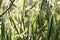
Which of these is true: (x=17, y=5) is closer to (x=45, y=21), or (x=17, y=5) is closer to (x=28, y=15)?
(x=28, y=15)

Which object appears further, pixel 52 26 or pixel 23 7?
pixel 23 7

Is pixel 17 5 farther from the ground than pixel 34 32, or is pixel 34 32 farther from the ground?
pixel 17 5

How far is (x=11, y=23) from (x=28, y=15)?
0.13 metres

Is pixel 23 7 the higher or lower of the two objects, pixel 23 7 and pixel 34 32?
the higher

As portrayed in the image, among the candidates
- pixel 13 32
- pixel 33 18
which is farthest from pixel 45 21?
pixel 13 32

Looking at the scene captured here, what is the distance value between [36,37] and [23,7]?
21cm

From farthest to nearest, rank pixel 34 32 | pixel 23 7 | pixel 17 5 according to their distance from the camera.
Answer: pixel 17 5
pixel 23 7
pixel 34 32

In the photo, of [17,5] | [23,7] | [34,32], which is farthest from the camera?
[17,5]

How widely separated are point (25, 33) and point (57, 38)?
0.17 meters

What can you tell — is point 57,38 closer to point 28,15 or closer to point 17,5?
point 28,15

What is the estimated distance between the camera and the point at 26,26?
3.85 ft

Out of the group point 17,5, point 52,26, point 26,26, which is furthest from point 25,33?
point 17,5

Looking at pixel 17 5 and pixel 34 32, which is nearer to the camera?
pixel 34 32

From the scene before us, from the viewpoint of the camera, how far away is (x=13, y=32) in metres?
1.16
